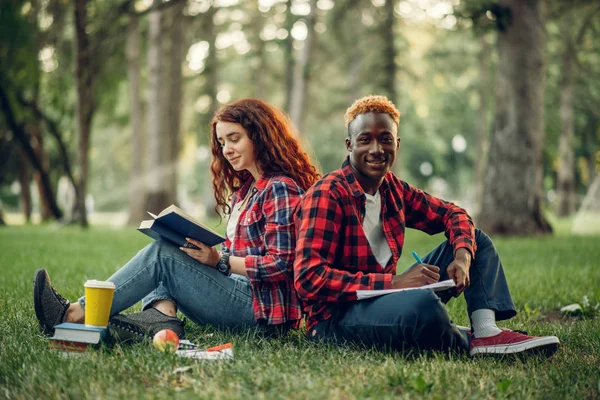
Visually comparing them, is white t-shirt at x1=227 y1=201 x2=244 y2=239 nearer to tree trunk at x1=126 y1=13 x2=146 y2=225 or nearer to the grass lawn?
the grass lawn

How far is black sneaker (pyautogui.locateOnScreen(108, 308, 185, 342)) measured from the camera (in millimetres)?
3783

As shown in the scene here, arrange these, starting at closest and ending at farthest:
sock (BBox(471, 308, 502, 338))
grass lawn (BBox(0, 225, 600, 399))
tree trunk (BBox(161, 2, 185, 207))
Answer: grass lawn (BBox(0, 225, 600, 399)) → sock (BBox(471, 308, 502, 338)) → tree trunk (BBox(161, 2, 185, 207))

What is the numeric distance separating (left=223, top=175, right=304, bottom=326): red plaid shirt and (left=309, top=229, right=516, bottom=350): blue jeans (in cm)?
24

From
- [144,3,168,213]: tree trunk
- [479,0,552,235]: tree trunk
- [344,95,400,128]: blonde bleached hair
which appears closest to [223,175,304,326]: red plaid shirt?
[344,95,400,128]: blonde bleached hair

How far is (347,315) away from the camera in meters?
3.76

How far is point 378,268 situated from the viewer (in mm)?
3787

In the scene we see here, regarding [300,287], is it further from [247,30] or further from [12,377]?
[247,30]

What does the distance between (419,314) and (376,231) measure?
56cm

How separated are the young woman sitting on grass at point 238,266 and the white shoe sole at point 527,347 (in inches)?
41.4

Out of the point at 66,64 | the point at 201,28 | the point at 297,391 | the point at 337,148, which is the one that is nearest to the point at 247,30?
the point at 201,28

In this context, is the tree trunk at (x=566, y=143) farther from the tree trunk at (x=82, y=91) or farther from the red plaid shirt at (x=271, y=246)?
the red plaid shirt at (x=271, y=246)

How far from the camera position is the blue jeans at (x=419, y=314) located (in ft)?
11.6

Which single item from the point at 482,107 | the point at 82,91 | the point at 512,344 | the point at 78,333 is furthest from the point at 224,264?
the point at 482,107

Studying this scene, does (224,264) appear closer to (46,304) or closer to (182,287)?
(182,287)
